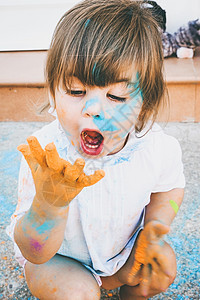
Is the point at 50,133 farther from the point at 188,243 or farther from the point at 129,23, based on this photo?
the point at 188,243

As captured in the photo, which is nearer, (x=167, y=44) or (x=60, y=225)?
(x=60, y=225)

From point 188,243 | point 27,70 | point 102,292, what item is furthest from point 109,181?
point 27,70

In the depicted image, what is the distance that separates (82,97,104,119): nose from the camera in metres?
0.93

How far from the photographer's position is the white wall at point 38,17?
2.87 meters

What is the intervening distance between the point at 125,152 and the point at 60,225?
0.33 metres

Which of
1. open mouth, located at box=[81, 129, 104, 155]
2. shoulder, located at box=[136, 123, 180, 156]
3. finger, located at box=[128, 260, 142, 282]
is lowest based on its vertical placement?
finger, located at box=[128, 260, 142, 282]

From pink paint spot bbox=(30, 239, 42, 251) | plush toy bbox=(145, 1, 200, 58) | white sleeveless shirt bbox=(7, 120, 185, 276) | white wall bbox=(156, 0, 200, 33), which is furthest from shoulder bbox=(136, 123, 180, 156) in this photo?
white wall bbox=(156, 0, 200, 33)

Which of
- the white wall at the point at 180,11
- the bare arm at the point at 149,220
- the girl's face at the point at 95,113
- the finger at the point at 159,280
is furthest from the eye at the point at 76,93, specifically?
the white wall at the point at 180,11

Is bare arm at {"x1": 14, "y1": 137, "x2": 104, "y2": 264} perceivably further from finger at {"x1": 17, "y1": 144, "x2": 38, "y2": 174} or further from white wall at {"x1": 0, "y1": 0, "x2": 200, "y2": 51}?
white wall at {"x1": 0, "y1": 0, "x2": 200, "y2": 51}

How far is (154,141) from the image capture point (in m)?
1.21

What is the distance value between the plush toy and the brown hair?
1.76 m

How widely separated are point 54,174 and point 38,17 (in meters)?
2.41

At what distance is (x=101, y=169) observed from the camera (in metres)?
1.09

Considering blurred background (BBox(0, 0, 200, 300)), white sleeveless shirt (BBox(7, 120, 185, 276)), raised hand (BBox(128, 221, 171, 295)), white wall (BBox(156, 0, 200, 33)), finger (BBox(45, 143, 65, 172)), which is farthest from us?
white wall (BBox(156, 0, 200, 33))
